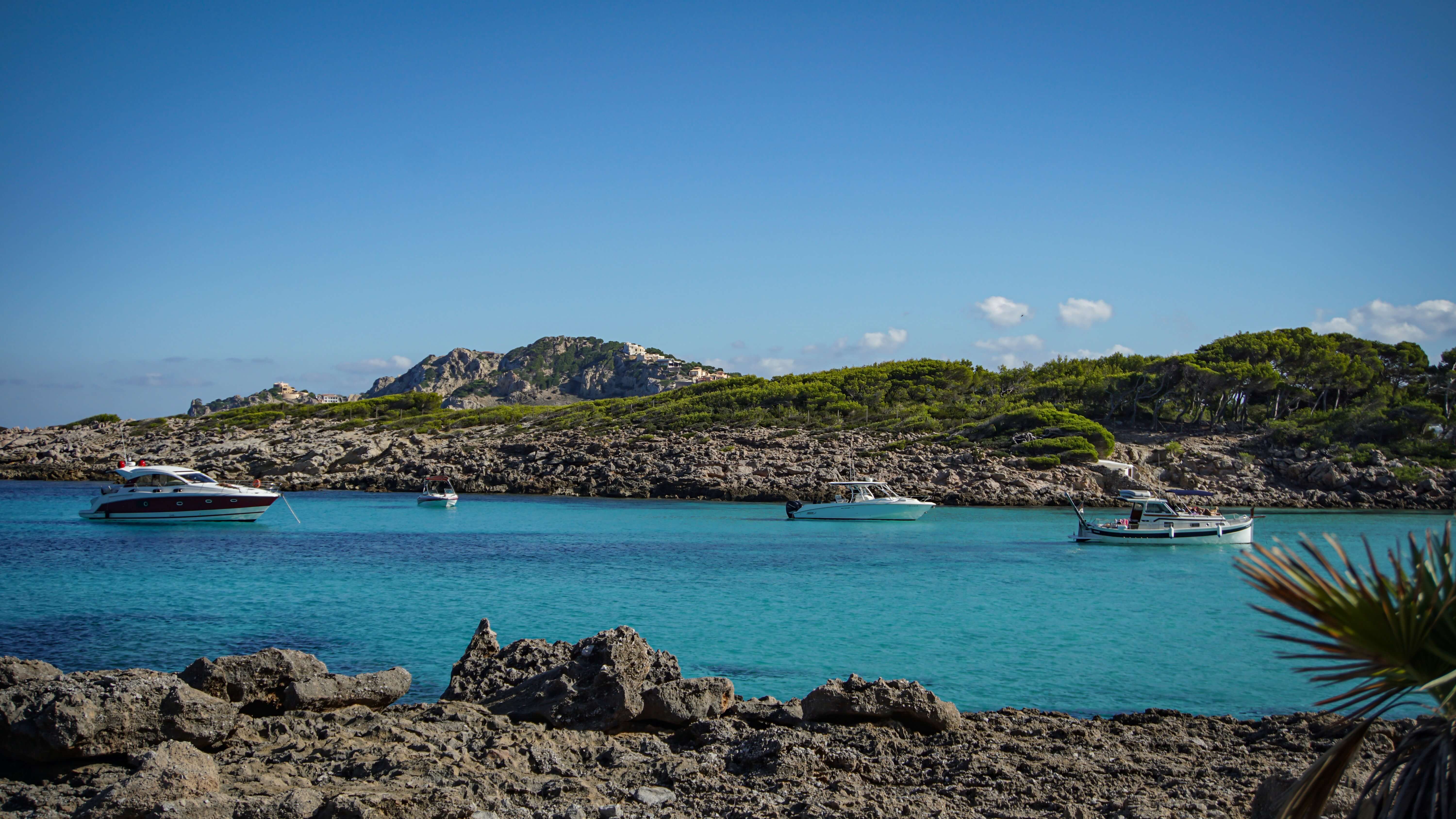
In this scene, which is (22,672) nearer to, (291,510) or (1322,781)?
(1322,781)

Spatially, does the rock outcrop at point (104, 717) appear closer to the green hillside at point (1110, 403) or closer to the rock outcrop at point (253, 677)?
the rock outcrop at point (253, 677)

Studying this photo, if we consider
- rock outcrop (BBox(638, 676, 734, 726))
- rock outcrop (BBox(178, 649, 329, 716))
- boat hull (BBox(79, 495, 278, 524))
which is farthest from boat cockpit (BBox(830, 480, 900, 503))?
rock outcrop (BBox(178, 649, 329, 716))

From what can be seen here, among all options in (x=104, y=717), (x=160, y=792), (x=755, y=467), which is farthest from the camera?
(x=755, y=467)

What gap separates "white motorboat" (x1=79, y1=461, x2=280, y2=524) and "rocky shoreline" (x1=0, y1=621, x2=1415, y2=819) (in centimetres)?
2765

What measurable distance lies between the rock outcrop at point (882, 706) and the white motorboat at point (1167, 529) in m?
24.7

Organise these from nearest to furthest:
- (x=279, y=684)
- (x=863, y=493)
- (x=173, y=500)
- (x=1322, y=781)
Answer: (x=1322, y=781), (x=279, y=684), (x=173, y=500), (x=863, y=493)

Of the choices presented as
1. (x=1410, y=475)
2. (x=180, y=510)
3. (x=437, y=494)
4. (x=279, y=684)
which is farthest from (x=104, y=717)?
(x=1410, y=475)

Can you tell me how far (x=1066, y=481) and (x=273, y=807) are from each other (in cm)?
4874

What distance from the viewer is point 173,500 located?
31.8m

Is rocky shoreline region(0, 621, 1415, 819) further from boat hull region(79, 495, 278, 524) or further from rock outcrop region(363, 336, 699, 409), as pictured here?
rock outcrop region(363, 336, 699, 409)

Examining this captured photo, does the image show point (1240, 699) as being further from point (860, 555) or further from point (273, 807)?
point (860, 555)

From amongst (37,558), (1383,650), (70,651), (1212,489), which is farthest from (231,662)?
(1212,489)

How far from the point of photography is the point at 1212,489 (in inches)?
1885

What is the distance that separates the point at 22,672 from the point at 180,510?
92.4 feet
